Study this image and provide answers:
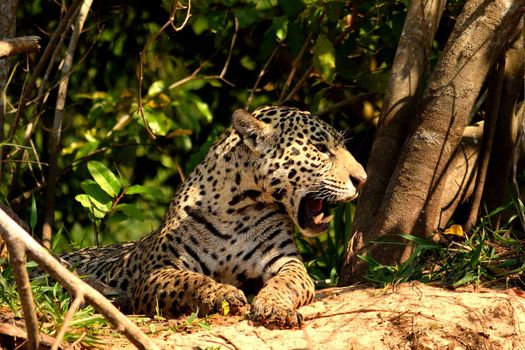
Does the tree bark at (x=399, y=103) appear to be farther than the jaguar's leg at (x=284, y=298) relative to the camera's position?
Yes

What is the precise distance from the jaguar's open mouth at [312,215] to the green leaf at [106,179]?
1922 millimetres

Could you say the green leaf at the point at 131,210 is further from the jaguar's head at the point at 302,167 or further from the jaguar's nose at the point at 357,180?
the jaguar's nose at the point at 357,180

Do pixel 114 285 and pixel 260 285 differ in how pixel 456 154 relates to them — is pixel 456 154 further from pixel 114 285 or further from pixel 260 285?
pixel 114 285

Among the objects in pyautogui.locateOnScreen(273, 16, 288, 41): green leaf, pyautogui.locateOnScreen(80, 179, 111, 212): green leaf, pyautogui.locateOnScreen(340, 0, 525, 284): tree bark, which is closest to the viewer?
pyautogui.locateOnScreen(340, 0, 525, 284): tree bark

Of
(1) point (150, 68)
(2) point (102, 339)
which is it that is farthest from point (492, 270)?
(1) point (150, 68)

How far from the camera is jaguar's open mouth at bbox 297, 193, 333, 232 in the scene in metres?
6.66

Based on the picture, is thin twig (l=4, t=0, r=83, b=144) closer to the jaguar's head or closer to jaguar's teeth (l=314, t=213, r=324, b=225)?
the jaguar's head

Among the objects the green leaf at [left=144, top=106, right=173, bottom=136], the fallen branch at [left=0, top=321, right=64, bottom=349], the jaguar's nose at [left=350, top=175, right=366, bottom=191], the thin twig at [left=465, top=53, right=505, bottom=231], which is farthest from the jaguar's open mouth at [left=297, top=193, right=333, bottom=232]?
the green leaf at [left=144, top=106, right=173, bottom=136]

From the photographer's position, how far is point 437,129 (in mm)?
6590

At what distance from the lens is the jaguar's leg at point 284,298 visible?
556 cm

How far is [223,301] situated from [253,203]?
3.64ft

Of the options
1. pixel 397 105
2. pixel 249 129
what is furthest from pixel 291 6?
pixel 249 129

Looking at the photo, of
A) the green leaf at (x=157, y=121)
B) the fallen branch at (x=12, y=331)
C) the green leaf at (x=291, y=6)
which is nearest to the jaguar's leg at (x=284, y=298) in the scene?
the fallen branch at (x=12, y=331)

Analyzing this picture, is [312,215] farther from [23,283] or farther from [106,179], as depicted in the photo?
[23,283]
